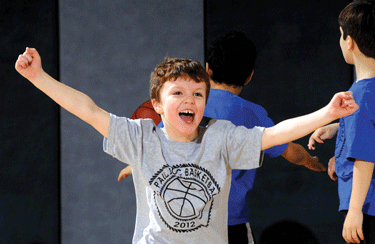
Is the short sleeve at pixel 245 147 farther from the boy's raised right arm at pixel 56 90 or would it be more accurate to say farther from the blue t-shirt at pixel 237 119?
the boy's raised right arm at pixel 56 90

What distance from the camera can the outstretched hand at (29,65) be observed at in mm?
1238

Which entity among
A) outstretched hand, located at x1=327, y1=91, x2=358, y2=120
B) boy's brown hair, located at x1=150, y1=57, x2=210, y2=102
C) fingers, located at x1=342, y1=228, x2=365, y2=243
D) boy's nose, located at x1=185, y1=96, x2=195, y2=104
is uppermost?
boy's brown hair, located at x1=150, y1=57, x2=210, y2=102

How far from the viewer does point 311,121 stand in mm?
1169

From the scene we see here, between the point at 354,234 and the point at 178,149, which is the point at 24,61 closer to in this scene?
the point at 178,149

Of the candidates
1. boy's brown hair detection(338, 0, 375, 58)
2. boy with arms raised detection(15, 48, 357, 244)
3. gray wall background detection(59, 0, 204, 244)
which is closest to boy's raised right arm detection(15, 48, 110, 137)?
boy with arms raised detection(15, 48, 357, 244)

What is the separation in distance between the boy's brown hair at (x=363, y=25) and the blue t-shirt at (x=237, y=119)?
1.51 feet

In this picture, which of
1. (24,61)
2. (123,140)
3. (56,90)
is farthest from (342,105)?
(24,61)

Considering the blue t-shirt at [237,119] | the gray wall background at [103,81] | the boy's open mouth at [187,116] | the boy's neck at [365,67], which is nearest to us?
the boy's open mouth at [187,116]

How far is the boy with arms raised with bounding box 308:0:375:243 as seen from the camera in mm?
1380

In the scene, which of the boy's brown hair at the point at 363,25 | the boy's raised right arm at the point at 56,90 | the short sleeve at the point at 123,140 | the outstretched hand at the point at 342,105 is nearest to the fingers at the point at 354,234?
the outstretched hand at the point at 342,105

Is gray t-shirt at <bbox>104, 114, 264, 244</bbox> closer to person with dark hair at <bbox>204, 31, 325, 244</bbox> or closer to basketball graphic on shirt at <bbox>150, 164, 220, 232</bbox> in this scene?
basketball graphic on shirt at <bbox>150, 164, 220, 232</bbox>

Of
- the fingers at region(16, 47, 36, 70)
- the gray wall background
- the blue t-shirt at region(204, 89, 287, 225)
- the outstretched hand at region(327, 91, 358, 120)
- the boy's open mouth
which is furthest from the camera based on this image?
the gray wall background

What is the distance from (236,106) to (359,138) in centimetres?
48

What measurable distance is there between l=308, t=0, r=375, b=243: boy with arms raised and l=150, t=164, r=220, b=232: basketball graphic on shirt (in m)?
0.52
